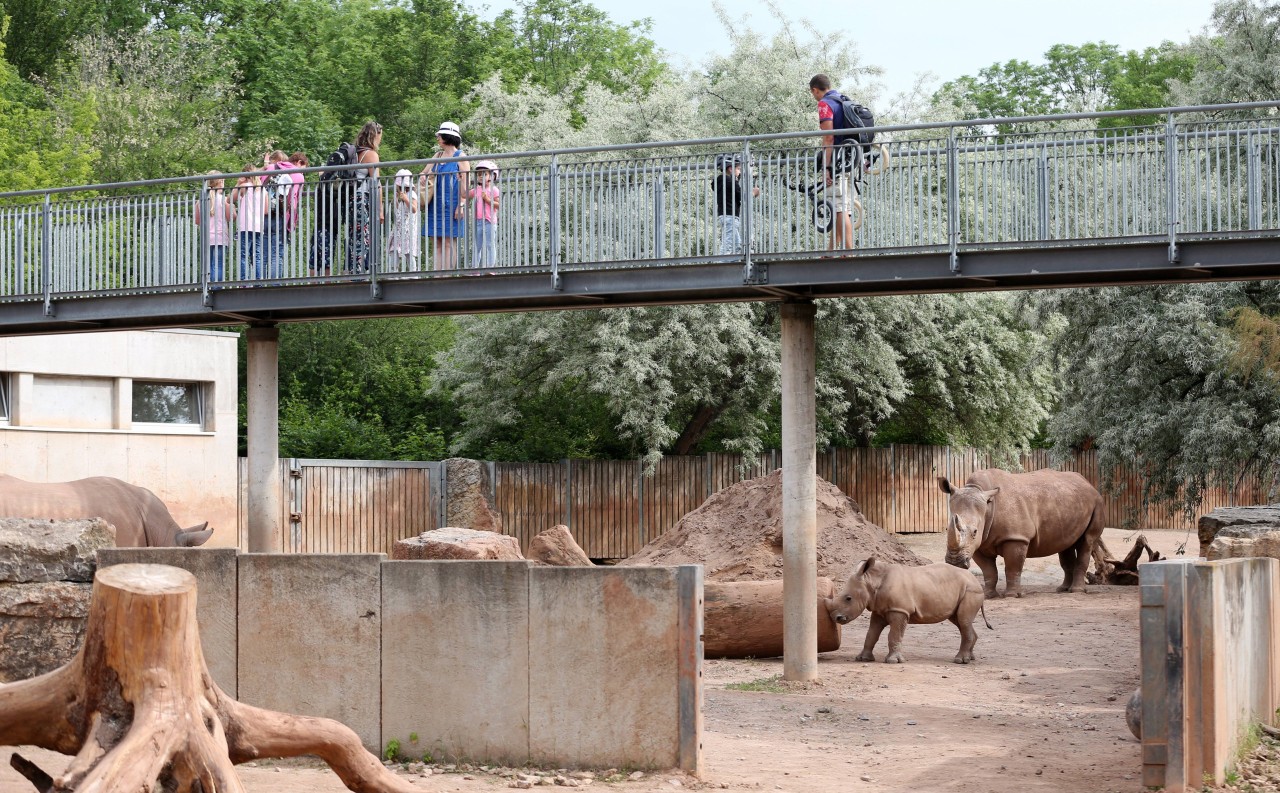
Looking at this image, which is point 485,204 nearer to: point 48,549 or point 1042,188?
point 1042,188

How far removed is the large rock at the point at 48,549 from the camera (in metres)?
10.9

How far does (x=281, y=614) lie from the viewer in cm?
1118

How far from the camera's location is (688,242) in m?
17.4

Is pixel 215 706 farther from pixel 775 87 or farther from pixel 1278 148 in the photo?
pixel 775 87

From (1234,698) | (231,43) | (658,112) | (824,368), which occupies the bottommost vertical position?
(1234,698)

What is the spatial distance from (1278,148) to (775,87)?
15713mm

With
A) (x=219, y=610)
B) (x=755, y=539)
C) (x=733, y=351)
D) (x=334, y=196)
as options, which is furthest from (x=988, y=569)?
(x=219, y=610)

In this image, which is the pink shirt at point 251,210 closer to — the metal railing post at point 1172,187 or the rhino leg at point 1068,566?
the metal railing post at point 1172,187

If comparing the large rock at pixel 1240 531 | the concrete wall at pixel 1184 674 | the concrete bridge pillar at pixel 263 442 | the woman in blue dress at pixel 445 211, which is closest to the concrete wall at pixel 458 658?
the concrete wall at pixel 1184 674

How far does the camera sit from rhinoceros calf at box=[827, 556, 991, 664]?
17.0 meters

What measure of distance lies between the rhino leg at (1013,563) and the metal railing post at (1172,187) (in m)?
10.1

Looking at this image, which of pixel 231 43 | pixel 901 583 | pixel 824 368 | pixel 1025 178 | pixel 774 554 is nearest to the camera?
pixel 1025 178

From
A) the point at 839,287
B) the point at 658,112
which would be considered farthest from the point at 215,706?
the point at 658,112

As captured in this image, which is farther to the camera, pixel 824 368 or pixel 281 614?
pixel 824 368
